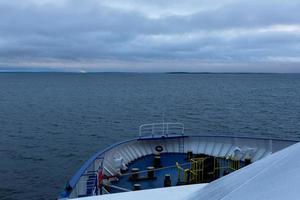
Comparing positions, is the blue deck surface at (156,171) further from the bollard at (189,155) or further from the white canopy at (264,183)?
the white canopy at (264,183)

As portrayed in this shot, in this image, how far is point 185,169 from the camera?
15773 millimetres

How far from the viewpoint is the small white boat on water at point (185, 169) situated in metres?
3.39

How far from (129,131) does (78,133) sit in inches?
228

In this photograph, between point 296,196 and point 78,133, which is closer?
point 296,196

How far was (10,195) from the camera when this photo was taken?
22.2 meters

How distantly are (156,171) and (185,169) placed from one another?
4.46ft

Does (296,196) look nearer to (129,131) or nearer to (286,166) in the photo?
(286,166)

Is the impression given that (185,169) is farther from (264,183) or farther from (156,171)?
(264,183)

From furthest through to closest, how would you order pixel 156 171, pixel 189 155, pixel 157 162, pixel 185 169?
pixel 189 155 < pixel 157 162 < pixel 156 171 < pixel 185 169

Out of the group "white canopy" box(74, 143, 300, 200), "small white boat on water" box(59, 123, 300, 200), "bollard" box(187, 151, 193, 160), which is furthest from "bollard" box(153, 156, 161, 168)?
"white canopy" box(74, 143, 300, 200)

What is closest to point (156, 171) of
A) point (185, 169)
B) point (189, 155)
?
point (185, 169)

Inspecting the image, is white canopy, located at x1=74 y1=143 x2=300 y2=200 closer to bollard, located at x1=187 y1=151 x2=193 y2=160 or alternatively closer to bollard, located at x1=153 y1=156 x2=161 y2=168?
bollard, located at x1=153 y1=156 x2=161 y2=168

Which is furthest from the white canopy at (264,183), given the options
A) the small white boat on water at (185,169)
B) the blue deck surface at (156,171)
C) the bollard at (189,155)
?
the bollard at (189,155)

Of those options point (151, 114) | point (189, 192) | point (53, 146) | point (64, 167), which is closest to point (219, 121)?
point (151, 114)
